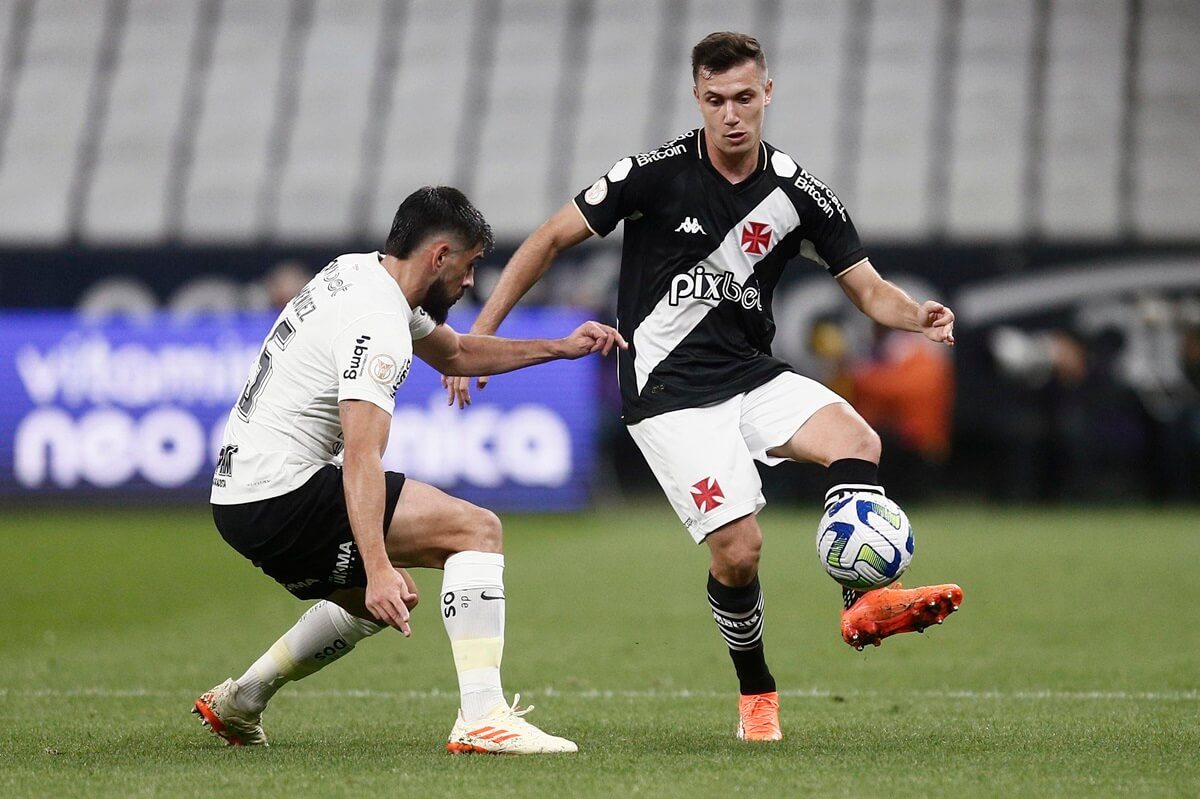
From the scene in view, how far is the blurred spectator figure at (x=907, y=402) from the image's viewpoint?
57.6ft

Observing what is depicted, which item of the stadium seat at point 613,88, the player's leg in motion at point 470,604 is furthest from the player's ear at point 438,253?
the stadium seat at point 613,88

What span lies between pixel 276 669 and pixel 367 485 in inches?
44.2

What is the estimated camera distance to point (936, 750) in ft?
18.2

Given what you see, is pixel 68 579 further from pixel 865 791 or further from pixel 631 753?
pixel 865 791

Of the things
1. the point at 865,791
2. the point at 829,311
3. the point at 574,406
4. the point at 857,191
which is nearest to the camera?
the point at 865,791

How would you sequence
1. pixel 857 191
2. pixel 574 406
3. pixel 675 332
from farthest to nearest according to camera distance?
pixel 857 191 < pixel 574 406 < pixel 675 332

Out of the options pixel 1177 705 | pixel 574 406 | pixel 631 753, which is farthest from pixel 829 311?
pixel 631 753

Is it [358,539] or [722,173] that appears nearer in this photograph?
[358,539]

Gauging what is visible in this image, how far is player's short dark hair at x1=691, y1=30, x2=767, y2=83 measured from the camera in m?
6.21

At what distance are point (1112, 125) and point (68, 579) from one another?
16633 millimetres

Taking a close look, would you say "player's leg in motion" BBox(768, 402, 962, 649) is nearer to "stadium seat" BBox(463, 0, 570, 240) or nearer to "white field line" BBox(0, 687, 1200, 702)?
"white field line" BBox(0, 687, 1200, 702)

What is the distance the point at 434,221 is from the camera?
568cm

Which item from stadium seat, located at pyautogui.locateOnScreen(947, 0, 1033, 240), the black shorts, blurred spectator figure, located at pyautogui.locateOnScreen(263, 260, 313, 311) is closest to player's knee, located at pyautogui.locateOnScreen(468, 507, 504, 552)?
the black shorts

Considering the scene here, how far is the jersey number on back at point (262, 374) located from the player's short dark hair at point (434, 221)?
1.47 feet
